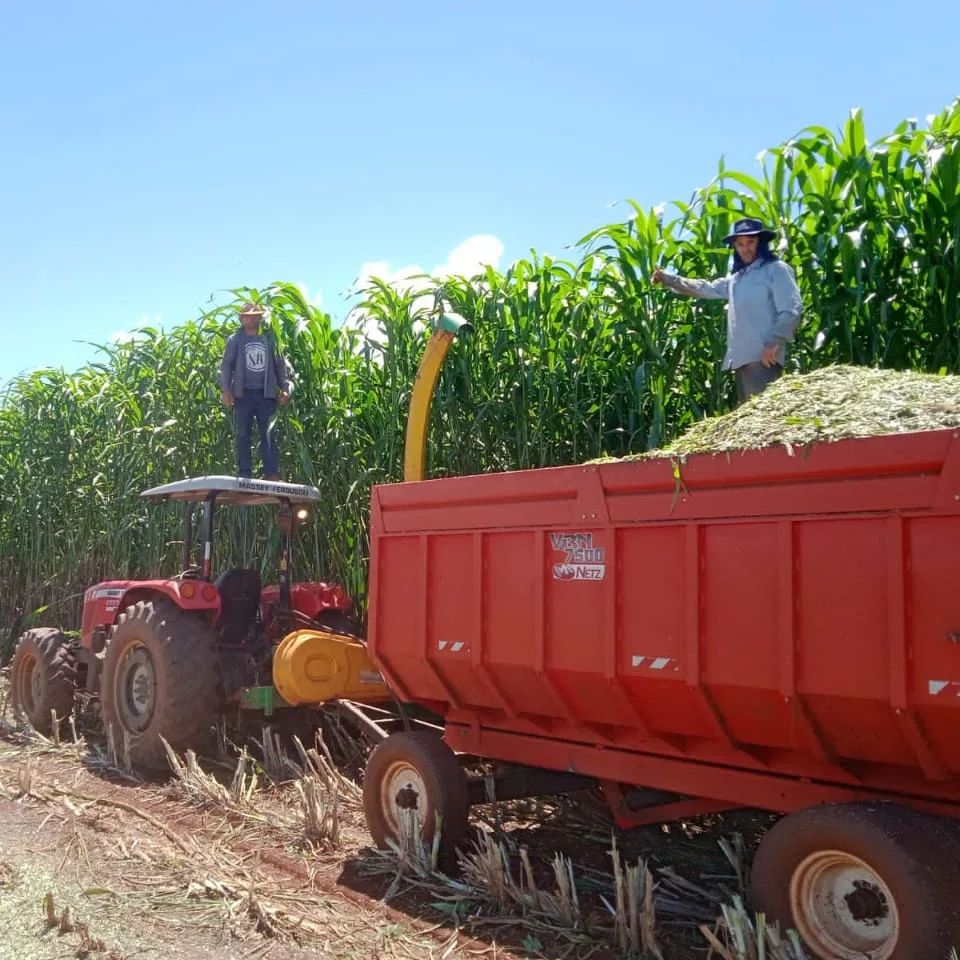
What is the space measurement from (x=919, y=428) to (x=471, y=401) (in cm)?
392

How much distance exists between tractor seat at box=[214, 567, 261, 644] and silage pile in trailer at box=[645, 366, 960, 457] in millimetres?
3721

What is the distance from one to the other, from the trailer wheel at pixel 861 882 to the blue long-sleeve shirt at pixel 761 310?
249 centimetres

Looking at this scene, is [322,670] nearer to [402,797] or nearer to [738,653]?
[402,797]

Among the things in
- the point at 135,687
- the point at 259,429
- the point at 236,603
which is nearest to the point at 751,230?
the point at 236,603

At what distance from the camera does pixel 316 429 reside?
802cm

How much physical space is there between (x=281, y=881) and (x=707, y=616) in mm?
2193

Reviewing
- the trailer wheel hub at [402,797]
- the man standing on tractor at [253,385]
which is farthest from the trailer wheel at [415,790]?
the man standing on tractor at [253,385]

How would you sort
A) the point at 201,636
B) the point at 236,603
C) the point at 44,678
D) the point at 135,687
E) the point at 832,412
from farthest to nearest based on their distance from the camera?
the point at 44,678 < the point at 236,603 < the point at 135,687 < the point at 201,636 < the point at 832,412

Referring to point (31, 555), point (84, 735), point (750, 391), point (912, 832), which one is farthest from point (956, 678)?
point (31, 555)

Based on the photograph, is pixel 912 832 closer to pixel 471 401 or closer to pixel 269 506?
pixel 471 401

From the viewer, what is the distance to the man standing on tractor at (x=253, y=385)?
7.89 meters

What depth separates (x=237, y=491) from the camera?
6676mm

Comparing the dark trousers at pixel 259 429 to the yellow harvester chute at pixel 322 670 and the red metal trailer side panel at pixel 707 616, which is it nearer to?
the yellow harvester chute at pixel 322 670

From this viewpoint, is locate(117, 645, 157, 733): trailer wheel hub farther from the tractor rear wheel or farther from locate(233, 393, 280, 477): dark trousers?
locate(233, 393, 280, 477): dark trousers
